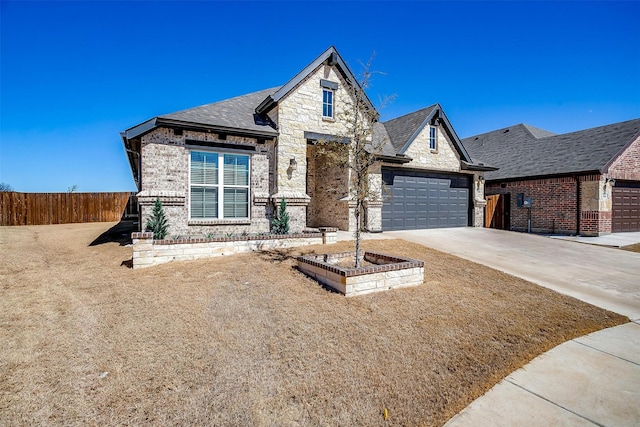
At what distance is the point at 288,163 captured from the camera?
39.4 feet

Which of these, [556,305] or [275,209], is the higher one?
[275,209]

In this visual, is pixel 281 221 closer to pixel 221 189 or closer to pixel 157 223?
pixel 221 189

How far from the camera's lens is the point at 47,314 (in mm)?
5398

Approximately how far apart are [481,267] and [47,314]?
357 inches

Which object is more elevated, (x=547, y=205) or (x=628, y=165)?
(x=628, y=165)

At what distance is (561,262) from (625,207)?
36.4 feet

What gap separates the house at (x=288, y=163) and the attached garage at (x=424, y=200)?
1.9 inches

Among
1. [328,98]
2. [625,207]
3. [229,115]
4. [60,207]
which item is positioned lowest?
[60,207]

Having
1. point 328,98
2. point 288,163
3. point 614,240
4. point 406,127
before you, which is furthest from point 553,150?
point 288,163

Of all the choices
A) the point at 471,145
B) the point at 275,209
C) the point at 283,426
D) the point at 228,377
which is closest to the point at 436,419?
the point at 283,426

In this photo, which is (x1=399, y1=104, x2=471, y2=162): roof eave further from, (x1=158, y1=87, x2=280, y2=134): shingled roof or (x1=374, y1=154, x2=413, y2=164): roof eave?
(x1=158, y1=87, x2=280, y2=134): shingled roof

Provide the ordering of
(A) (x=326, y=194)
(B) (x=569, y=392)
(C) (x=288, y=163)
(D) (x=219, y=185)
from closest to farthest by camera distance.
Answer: (B) (x=569, y=392), (D) (x=219, y=185), (C) (x=288, y=163), (A) (x=326, y=194)

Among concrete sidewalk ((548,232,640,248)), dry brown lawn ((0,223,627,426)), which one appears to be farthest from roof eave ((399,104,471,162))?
dry brown lawn ((0,223,627,426))

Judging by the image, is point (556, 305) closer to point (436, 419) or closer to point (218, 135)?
point (436, 419)
